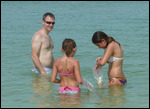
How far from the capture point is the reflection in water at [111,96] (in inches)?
290

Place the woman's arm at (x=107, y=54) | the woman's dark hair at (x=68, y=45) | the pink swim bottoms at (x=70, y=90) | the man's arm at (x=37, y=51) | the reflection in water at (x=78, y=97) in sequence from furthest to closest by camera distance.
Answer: the man's arm at (x=37, y=51), the woman's arm at (x=107, y=54), the reflection in water at (x=78, y=97), the pink swim bottoms at (x=70, y=90), the woman's dark hair at (x=68, y=45)

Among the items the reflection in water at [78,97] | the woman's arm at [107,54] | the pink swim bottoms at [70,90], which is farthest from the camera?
the woman's arm at [107,54]

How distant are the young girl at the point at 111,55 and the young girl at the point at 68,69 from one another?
88 cm

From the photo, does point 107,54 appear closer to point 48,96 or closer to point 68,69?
point 68,69

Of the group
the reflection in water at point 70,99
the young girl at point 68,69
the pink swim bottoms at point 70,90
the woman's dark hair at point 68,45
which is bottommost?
the reflection in water at point 70,99

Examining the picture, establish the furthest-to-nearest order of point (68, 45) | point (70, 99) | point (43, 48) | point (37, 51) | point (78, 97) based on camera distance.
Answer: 1. point (43, 48)
2. point (37, 51)
3. point (78, 97)
4. point (70, 99)
5. point (68, 45)

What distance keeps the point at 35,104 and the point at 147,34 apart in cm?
1041

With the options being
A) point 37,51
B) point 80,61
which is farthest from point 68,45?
point 80,61

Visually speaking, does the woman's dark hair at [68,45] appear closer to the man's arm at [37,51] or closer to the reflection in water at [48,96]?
the reflection in water at [48,96]

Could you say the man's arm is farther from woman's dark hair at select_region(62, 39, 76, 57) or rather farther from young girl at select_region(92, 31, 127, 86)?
woman's dark hair at select_region(62, 39, 76, 57)

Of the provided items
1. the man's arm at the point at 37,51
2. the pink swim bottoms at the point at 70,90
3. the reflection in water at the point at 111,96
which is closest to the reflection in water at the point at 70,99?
the pink swim bottoms at the point at 70,90

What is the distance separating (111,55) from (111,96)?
795 millimetres

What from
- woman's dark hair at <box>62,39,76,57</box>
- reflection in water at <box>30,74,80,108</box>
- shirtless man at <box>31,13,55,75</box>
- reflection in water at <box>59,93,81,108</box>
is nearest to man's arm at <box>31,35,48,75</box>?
shirtless man at <box>31,13,55,75</box>

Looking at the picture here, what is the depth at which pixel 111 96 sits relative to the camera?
26.1ft
